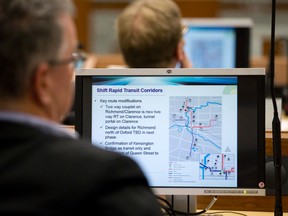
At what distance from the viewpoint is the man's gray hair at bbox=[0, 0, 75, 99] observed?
1.20 metres

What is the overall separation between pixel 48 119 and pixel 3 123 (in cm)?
12

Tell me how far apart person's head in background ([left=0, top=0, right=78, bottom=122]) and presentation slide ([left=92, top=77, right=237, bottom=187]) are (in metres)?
0.70

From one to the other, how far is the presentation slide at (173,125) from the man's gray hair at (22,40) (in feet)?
2.48

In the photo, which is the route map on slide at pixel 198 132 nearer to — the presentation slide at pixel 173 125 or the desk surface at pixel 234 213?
the presentation slide at pixel 173 125

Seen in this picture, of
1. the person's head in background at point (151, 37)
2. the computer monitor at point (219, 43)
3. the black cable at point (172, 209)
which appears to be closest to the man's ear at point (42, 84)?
the black cable at point (172, 209)

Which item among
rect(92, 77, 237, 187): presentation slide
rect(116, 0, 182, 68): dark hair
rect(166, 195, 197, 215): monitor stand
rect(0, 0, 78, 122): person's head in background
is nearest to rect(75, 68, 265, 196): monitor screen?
rect(92, 77, 237, 187): presentation slide

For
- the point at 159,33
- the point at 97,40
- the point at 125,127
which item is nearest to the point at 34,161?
the point at 125,127

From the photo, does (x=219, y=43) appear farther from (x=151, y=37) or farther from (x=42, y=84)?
(x=42, y=84)

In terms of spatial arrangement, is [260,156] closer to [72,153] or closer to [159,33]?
[159,33]

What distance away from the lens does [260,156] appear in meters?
1.98

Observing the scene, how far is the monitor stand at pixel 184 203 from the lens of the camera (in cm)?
210

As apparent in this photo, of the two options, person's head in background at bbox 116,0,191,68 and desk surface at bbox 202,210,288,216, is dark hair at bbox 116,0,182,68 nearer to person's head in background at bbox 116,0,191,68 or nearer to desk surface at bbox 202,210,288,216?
person's head in background at bbox 116,0,191,68

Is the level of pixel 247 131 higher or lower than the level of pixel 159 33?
lower

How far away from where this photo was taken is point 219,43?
4207 mm
